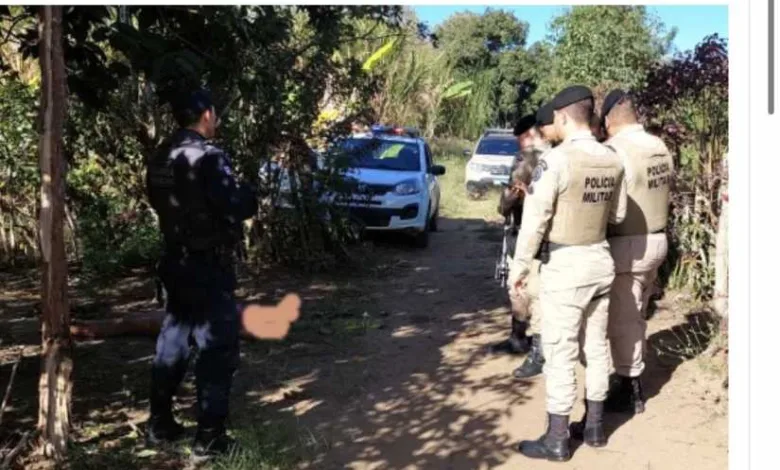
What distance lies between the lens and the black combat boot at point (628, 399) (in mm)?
4953

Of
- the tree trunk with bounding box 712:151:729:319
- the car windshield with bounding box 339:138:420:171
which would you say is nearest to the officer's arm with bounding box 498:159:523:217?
the tree trunk with bounding box 712:151:729:319

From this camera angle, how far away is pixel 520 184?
5.50 meters

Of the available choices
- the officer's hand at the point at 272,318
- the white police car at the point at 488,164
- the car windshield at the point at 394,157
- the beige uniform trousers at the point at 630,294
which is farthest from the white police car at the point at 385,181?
the white police car at the point at 488,164

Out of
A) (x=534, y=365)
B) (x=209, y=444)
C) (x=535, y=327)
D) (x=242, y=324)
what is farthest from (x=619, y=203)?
(x=242, y=324)

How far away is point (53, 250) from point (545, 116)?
110 inches

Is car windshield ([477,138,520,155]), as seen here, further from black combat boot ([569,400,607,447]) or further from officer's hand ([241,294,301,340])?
black combat boot ([569,400,607,447])

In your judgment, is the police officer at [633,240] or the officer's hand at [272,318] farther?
the officer's hand at [272,318]

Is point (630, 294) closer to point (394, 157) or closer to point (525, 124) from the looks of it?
point (525, 124)

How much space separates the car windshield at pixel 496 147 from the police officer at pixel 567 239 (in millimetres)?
15384

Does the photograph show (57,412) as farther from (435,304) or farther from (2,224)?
(2,224)

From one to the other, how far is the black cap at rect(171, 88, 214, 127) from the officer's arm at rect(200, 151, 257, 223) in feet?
0.82

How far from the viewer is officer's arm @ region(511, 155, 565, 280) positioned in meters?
4.16

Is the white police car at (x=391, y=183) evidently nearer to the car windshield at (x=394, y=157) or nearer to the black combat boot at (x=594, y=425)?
the car windshield at (x=394, y=157)

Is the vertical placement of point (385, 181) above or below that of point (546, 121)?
below
